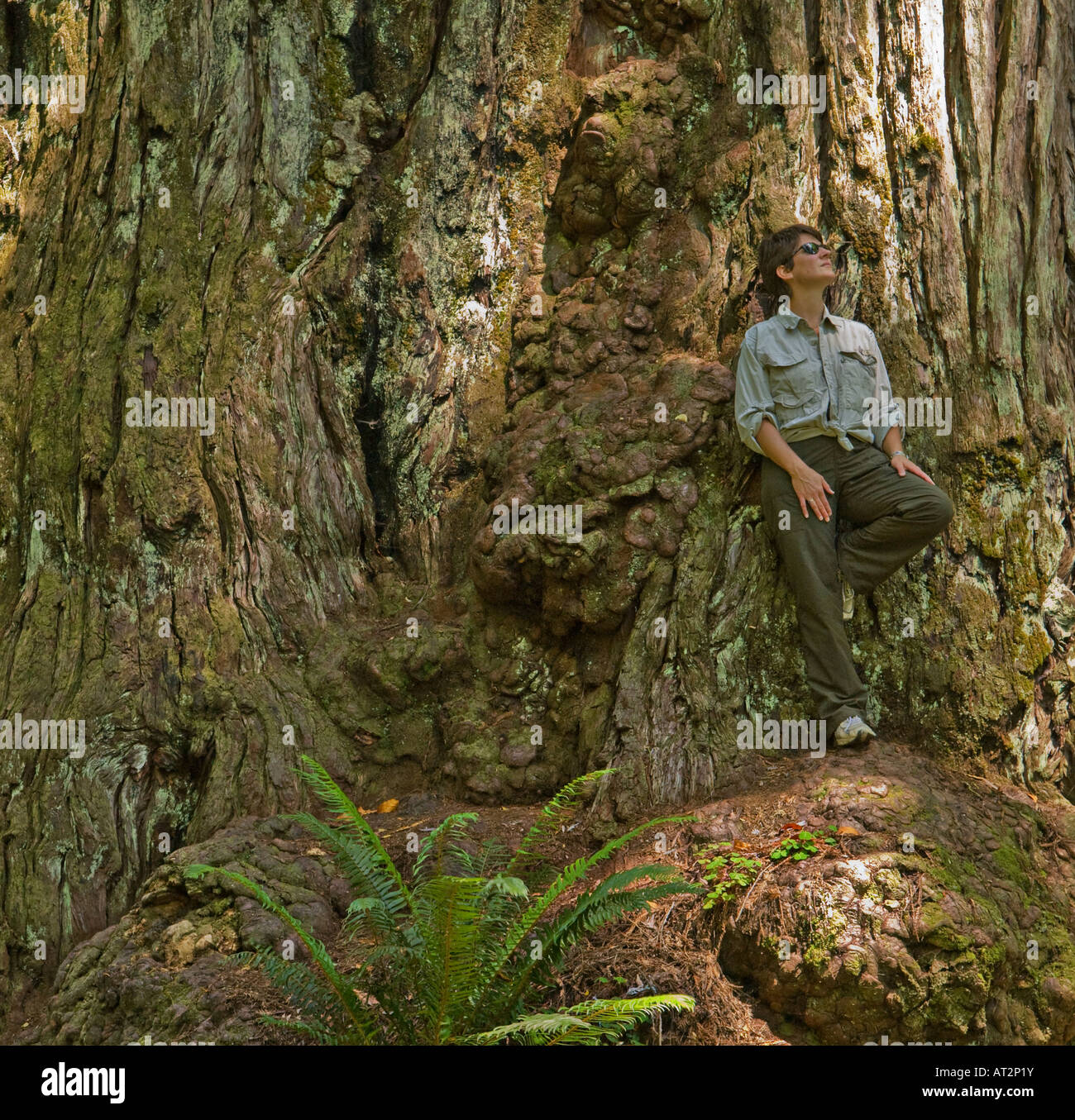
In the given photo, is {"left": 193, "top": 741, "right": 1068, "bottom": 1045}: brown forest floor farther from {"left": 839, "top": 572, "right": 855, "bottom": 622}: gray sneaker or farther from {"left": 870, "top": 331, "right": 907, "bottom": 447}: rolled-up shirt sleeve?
{"left": 870, "top": 331, "right": 907, "bottom": 447}: rolled-up shirt sleeve

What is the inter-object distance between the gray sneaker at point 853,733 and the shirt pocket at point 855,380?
5.07 feet

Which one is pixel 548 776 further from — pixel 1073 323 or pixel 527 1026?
pixel 1073 323

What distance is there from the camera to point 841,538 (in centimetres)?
584

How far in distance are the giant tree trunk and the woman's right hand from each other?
36 centimetres

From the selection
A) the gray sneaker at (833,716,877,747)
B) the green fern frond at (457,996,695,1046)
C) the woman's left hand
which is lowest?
the green fern frond at (457,996,695,1046)

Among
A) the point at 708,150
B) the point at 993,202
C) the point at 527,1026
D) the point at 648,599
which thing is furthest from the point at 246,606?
the point at 993,202

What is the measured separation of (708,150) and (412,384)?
7.33 feet

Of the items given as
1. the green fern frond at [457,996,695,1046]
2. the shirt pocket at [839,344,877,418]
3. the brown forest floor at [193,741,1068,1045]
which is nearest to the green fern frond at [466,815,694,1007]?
the green fern frond at [457,996,695,1046]

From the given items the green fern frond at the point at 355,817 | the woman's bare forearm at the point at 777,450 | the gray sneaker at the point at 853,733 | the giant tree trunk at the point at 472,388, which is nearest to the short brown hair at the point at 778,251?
the giant tree trunk at the point at 472,388

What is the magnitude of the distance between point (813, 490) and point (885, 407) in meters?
0.67

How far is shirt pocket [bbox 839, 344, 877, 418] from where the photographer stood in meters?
5.76

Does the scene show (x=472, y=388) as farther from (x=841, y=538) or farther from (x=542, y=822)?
(x=542, y=822)

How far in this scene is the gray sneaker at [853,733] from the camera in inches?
216

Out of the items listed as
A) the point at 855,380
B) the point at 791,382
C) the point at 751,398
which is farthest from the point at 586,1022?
the point at 855,380
